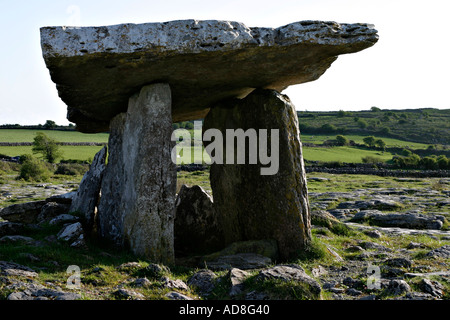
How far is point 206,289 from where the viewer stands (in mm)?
7020

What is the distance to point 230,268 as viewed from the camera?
28.8ft

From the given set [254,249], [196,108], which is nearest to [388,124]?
Result: [196,108]

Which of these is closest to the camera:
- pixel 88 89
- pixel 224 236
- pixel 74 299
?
pixel 74 299

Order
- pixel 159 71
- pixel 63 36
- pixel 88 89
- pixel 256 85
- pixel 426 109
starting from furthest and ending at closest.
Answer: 1. pixel 426 109
2. pixel 256 85
3. pixel 88 89
4. pixel 159 71
5. pixel 63 36

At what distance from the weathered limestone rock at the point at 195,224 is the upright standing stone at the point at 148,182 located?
2432 mm

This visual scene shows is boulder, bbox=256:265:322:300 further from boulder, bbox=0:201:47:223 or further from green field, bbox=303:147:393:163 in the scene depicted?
green field, bbox=303:147:393:163

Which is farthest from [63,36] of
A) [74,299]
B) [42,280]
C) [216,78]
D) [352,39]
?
[352,39]

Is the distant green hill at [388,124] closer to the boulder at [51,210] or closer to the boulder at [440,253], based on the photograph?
the boulder at [51,210]

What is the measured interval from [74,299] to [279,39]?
612 cm

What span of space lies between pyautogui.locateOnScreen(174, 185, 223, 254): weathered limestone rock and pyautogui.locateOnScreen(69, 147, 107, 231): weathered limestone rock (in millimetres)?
2362

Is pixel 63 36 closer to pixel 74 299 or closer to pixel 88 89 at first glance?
pixel 88 89

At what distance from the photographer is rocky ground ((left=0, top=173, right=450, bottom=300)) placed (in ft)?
20.7

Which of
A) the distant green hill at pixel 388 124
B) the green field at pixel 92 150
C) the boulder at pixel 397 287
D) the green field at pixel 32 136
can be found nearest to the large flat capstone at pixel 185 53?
the boulder at pixel 397 287

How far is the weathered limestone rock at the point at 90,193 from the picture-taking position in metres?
11.5
